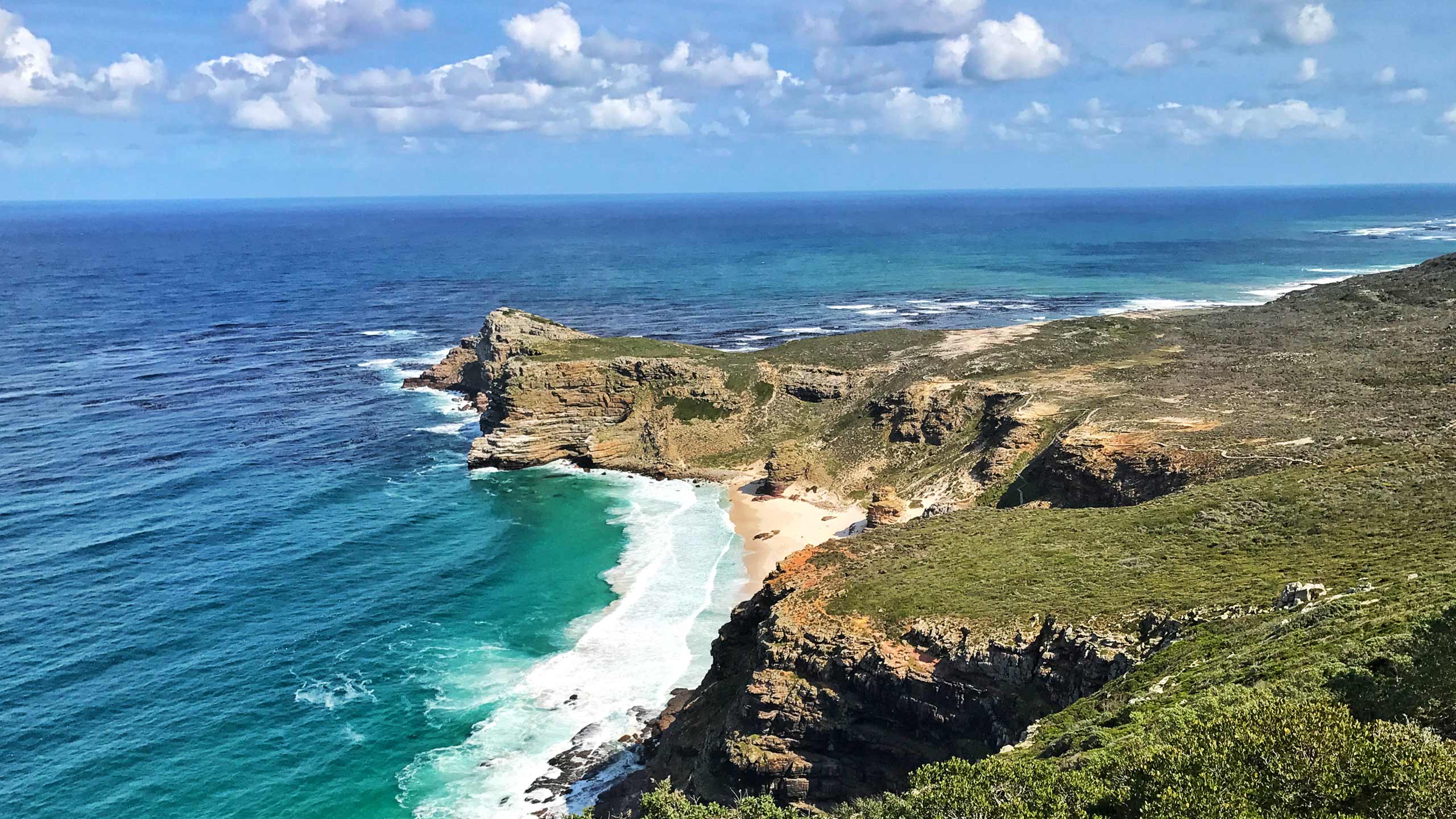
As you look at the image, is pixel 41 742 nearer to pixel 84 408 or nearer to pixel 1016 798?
pixel 1016 798

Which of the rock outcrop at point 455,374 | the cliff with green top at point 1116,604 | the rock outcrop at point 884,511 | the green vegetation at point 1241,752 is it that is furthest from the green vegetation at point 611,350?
the green vegetation at point 1241,752

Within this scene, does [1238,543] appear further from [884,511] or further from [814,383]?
[814,383]

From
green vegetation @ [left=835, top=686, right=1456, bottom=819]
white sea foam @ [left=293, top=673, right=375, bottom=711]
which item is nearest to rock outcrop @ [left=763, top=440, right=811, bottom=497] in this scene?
white sea foam @ [left=293, top=673, right=375, bottom=711]

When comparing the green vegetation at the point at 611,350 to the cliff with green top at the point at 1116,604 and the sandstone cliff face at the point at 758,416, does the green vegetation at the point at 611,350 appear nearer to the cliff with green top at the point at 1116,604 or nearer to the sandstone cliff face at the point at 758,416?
the sandstone cliff face at the point at 758,416

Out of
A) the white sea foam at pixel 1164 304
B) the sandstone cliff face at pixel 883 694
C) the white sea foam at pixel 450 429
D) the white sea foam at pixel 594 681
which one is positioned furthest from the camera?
the white sea foam at pixel 1164 304

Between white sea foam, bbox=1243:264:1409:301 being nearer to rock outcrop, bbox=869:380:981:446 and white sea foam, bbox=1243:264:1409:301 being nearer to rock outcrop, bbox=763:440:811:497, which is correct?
rock outcrop, bbox=869:380:981:446

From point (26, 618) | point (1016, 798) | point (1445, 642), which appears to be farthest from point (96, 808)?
point (1445, 642)
